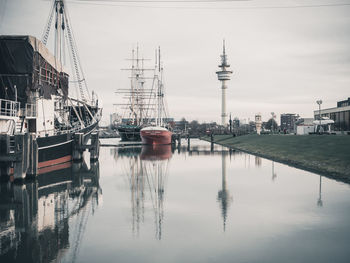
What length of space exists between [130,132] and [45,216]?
257 feet

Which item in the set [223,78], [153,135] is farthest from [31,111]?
[223,78]

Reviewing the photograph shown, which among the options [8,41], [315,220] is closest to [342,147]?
[315,220]

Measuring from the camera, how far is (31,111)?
98.4 ft

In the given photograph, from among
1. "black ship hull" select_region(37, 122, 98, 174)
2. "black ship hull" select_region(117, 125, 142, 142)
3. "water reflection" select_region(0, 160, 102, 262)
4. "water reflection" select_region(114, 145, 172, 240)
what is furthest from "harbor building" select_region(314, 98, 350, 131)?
"water reflection" select_region(0, 160, 102, 262)

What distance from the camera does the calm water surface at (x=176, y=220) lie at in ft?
33.6

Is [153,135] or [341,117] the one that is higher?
[341,117]

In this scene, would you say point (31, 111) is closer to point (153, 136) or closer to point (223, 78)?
point (153, 136)

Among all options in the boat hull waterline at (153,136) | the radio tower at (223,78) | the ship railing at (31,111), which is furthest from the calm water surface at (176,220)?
the radio tower at (223,78)

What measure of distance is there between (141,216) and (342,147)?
85.9 feet

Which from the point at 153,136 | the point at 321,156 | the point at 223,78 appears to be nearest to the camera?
the point at 321,156

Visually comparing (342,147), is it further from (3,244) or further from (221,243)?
(3,244)

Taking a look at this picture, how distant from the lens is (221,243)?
11078 millimetres

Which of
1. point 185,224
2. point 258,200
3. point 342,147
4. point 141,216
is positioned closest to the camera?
point 185,224

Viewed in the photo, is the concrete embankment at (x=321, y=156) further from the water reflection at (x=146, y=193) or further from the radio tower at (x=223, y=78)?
the radio tower at (x=223, y=78)
